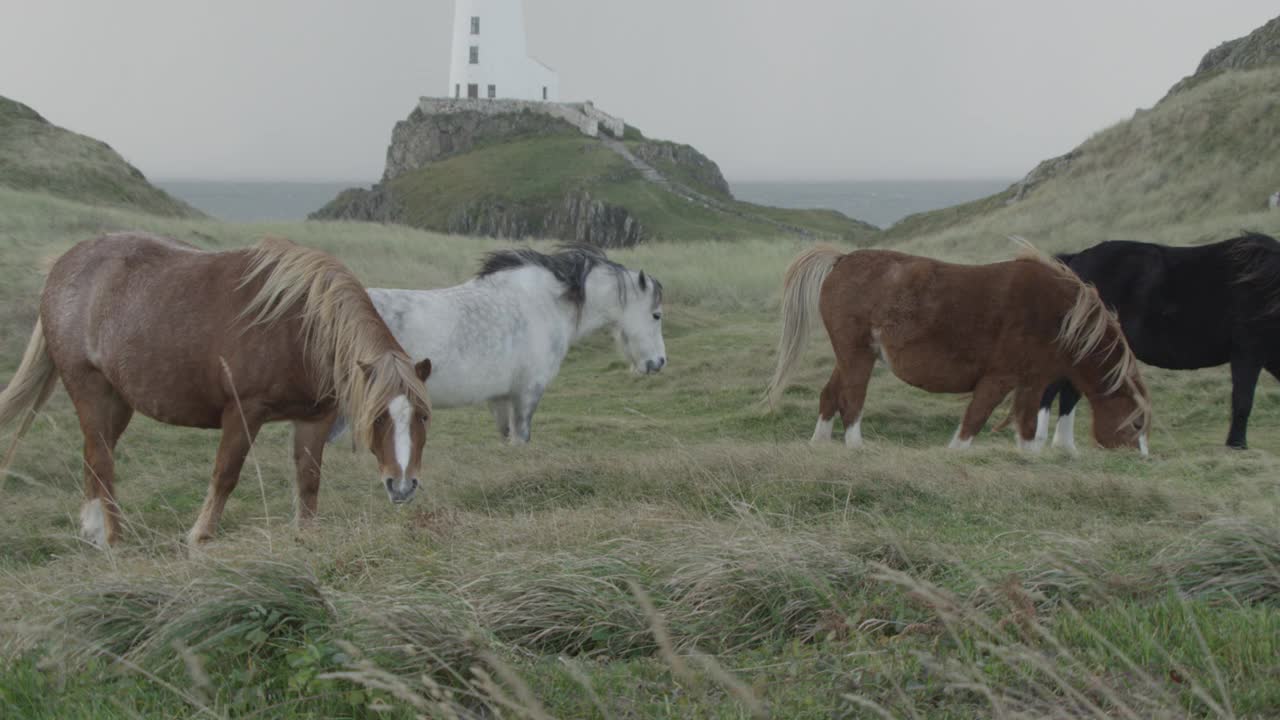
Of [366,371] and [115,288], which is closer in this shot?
[366,371]

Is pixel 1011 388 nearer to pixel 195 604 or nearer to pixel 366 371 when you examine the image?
pixel 366 371

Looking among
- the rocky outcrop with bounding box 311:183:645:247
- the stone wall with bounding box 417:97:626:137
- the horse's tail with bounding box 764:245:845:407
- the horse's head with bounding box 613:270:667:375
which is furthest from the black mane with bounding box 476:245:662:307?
the stone wall with bounding box 417:97:626:137

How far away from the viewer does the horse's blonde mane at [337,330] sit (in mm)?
6316

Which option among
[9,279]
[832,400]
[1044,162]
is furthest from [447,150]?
[832,400]

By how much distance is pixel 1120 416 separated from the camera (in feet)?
31.0

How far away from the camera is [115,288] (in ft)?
23.2

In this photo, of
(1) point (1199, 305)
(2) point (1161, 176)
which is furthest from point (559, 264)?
(2) point (1161, 176)

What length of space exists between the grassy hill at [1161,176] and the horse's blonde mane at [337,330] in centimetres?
1970

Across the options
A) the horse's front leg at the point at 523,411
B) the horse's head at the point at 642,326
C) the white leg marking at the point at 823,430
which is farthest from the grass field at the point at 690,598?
the horse's head at the point at 642,326

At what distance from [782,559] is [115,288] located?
16.1 ft

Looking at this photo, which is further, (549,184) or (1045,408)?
(549,184)

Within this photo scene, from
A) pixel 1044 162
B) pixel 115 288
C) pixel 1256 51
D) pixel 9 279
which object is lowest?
pixel 9 279

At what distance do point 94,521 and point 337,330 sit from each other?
83.3 inches

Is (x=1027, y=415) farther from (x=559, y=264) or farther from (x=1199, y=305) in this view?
(x=559, y=264)
